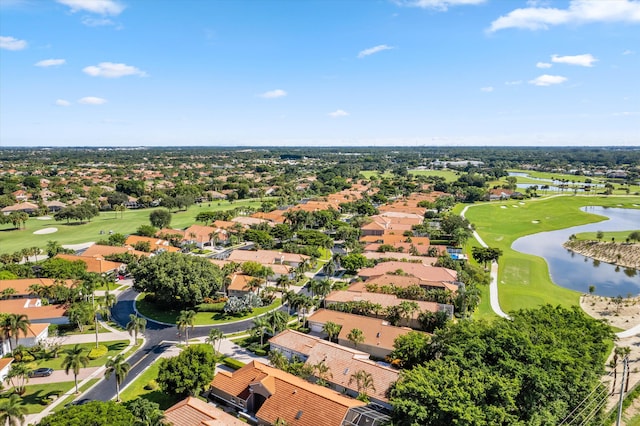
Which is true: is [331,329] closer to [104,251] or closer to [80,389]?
[80,389]

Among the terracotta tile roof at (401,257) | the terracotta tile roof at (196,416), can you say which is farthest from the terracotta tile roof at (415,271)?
the terracotta tile roof at (196,416)

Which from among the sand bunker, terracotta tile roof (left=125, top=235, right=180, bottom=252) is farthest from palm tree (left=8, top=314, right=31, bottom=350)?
the sand bunker

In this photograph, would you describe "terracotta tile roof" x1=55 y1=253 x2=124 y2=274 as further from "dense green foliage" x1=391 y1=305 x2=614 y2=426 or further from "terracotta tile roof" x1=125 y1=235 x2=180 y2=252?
"dense green foliage" x1=391 y1=305 x2=614 y2=426

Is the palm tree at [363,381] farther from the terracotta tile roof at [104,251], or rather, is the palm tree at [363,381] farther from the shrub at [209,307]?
the terracotta tile roof at [104,251]

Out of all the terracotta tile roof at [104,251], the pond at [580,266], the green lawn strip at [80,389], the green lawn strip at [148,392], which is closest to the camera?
the green lawn strip at [80,389]

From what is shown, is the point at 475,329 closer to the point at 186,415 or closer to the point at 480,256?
the point at 186,415

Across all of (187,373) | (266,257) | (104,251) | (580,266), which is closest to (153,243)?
(104,251)
